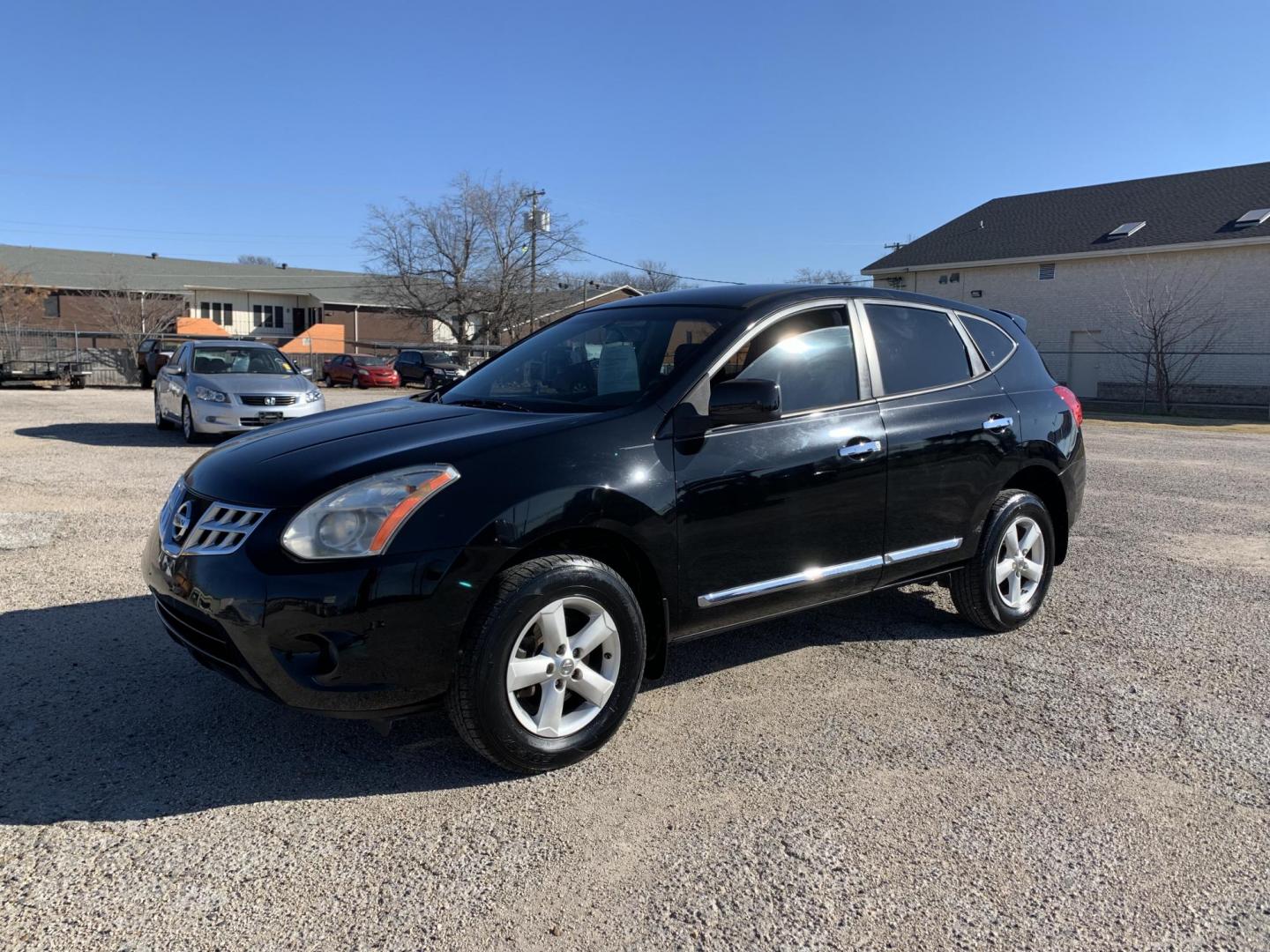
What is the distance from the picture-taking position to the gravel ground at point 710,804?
2.49 m

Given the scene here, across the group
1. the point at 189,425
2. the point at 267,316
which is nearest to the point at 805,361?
the point at 189,425

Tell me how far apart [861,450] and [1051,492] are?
5.91 ft

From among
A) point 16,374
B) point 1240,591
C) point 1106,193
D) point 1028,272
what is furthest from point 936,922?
point 1106,193

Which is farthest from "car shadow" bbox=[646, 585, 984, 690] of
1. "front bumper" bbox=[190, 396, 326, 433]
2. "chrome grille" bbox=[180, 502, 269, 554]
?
"front bumper" bbox=[190, 396, 326, 433]

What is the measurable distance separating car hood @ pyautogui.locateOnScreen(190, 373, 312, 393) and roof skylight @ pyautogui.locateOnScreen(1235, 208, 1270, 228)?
2988 centimetres

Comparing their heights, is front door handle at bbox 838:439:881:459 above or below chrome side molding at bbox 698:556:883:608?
above

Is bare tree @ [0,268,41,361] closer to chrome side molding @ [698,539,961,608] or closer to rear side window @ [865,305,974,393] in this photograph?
rear side window @ [865,305,974,393]

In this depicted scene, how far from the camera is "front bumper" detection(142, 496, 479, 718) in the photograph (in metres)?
2.95

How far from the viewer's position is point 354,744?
352 cm

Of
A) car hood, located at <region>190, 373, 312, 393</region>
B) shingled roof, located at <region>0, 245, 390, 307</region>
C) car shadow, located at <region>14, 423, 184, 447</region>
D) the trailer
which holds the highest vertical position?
shingled roof, located at <region>0, 245, 390, 307</region>

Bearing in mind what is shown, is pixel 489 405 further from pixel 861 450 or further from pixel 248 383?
pixel 248 383

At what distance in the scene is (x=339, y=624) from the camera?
2945 mm

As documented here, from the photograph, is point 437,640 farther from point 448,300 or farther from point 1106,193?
point 448,300

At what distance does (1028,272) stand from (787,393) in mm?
34781
